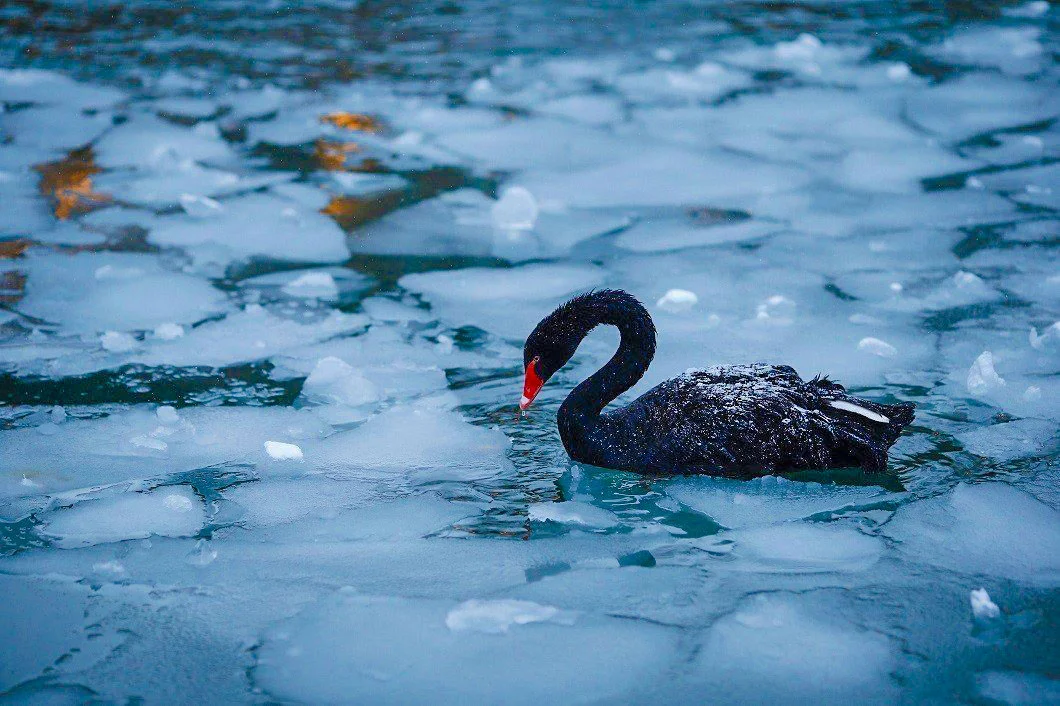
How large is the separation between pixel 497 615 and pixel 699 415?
94cm

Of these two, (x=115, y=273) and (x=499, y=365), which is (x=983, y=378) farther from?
(x=115, y=273)

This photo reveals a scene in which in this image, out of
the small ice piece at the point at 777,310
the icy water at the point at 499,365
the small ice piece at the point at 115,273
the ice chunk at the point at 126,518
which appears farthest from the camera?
the small ice piece at the point at 115,273

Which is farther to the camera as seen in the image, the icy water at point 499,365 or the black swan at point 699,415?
the black swan at point 699,415

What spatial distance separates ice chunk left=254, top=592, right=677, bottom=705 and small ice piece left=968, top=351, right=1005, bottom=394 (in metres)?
1.63

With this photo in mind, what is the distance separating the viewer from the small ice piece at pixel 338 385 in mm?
3723

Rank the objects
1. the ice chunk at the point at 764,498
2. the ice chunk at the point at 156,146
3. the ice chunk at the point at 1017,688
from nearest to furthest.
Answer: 1. the ice chunk at the point at 1017,688
2. the ice chunk at the point at 764,498
3. the ice chunk at the point at 156,146

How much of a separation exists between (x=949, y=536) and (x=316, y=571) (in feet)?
5.21

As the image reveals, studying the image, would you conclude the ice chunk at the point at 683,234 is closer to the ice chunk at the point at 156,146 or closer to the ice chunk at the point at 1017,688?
the ice chunk at the point at 156,146

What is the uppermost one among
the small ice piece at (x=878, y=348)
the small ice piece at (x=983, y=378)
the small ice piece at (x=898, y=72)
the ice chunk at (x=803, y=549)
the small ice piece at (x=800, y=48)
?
the small ice piece at (x=800, y=48)

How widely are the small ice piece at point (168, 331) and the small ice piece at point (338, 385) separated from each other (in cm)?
69

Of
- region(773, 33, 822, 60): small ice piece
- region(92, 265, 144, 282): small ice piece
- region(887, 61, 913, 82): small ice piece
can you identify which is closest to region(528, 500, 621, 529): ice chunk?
region(92, 265, 144, 282): small ice piece

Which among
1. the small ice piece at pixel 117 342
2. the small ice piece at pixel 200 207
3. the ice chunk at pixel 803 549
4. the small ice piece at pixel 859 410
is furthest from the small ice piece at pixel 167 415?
the small ice piece at pixel 200 207

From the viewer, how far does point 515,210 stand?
5.48 metres

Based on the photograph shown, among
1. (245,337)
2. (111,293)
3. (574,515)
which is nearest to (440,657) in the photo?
(574,515)
